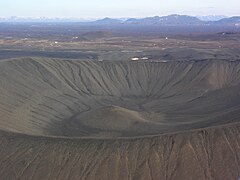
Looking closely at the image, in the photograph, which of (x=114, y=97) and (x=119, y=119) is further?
(x=114, y=97)

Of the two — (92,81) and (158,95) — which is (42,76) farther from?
(158,95)

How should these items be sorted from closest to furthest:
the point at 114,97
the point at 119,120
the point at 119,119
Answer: the point at 119,120 < the point at 119,119 < the point at 114,97

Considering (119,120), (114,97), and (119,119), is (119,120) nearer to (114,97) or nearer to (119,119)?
(119,119)

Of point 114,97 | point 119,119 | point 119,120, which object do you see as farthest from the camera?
point 114,97

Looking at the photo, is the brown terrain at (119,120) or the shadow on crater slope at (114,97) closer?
the brown terrain at (119,120)

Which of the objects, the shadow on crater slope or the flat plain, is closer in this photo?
the flat plain

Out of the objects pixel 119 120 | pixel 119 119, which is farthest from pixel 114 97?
pixel 119 120

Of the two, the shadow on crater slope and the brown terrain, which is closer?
the brown terrain

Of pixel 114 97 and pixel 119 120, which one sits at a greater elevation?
pixel 119 120
